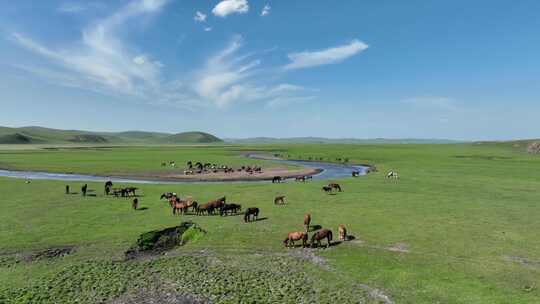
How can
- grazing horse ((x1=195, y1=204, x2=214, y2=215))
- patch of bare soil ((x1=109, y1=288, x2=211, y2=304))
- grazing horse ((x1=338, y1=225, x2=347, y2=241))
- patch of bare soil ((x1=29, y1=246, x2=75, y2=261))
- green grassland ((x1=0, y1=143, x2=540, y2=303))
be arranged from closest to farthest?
patch of bare soil ((x1=109, y1=288, x2=211, y2=304)), green grassland ((x1=0, y1=143, x2=540, y2=303)), patch of bare soil ((x1=29, y1=246, x2=75, y2=261)), grazing horse ((x1=338, y1=225, x2=347, y2=241)), grazing horse ((x1=195, y1=204, x2=214, y2=215))

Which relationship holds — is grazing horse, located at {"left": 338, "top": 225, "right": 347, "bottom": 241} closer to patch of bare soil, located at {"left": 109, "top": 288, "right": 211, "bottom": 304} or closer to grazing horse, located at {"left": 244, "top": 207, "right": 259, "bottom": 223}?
grazing horse, located at {"left": 244, "top": 207, "right": 259, "bottom": 223}

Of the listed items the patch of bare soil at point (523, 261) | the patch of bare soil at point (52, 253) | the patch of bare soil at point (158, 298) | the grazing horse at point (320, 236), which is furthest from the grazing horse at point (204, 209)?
the patch of bare soil at point (523, 261)

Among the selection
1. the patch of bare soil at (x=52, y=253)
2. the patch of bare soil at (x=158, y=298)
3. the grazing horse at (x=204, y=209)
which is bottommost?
the patch of bare soil at (x=158, y=298)

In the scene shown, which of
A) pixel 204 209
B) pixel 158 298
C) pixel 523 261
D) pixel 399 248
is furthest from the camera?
pixel 204 209

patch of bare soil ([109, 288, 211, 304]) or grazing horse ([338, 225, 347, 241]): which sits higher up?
grazing horse ([338, 225, 347, 241])

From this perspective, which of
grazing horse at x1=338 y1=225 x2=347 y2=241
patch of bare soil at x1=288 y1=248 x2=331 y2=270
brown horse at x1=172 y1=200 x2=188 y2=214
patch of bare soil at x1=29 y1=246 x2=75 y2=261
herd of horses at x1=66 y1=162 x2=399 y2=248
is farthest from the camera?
brown horse at x1=172 y1=200 x2=188 y2=214

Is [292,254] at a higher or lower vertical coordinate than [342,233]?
lower

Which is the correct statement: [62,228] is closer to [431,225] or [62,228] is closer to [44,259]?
[44,259]

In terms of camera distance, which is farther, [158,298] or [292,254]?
[292,254]

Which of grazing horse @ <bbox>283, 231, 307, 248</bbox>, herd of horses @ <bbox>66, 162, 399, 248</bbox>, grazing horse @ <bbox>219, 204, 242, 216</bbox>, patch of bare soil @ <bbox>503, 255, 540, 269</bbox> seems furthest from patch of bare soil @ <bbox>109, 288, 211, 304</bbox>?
patch of bare soil @ <bbox>503, 255, 540, 269</bbox>

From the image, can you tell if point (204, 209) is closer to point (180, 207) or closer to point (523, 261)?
point (180, 207)

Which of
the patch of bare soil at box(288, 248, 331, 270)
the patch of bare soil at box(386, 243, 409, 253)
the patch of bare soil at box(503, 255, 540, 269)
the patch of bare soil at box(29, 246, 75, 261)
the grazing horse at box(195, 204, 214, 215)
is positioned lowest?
the patch of bare soil at box(29, 246, 75, 261)

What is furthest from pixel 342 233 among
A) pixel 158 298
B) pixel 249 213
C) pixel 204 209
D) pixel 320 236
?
pixel 204 209

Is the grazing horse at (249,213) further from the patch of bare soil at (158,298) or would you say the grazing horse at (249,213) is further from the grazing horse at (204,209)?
the patch of bare soil at (158,298)
